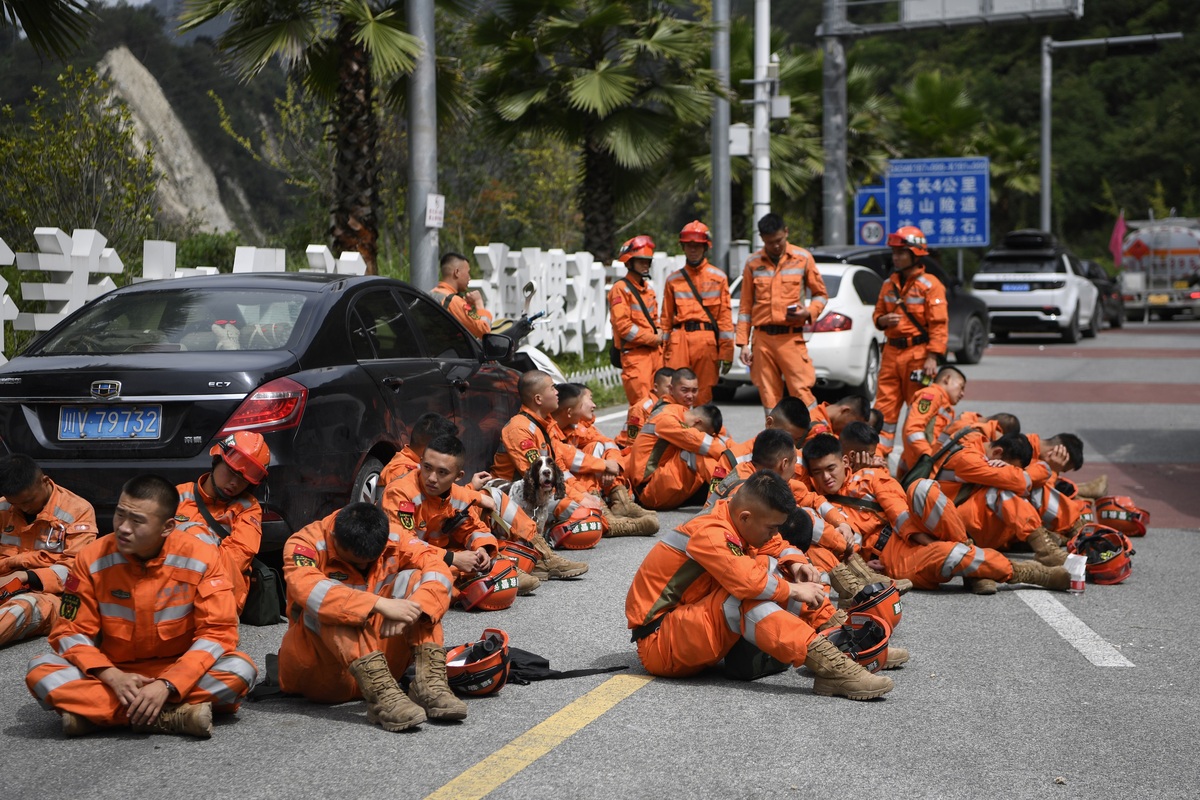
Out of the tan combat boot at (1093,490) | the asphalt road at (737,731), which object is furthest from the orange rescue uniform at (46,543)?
the tan combat boot at (1093,490)

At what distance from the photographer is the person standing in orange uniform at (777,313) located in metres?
11.3

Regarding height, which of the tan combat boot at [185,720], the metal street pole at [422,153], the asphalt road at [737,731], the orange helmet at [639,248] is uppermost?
the metal street pole at [422,153]

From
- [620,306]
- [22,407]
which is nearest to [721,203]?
[620,306]

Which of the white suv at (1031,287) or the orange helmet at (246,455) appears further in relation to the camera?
the white suv at (1031,287)

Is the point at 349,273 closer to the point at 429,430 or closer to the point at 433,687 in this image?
the point at 429,430

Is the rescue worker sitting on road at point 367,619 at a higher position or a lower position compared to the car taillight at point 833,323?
lower

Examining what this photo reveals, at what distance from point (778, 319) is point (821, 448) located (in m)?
4.35

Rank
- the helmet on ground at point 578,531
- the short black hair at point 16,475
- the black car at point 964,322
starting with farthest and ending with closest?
the black car at point 964,322, the helmet on ground at point 578,531, the short black hair at point 16,475

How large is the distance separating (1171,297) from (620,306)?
3282 cm

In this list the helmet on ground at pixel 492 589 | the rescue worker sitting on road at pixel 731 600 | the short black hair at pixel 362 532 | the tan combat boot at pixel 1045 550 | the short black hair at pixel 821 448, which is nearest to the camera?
the short black hair at pixel 362 532

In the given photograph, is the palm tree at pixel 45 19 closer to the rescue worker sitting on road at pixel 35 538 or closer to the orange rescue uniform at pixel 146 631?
the rescue worker sitting on road at pixel 35 538

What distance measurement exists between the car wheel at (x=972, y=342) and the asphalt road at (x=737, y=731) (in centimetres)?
1540

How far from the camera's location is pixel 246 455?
597 cm

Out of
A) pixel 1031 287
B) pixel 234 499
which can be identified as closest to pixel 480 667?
pixel 234 499
